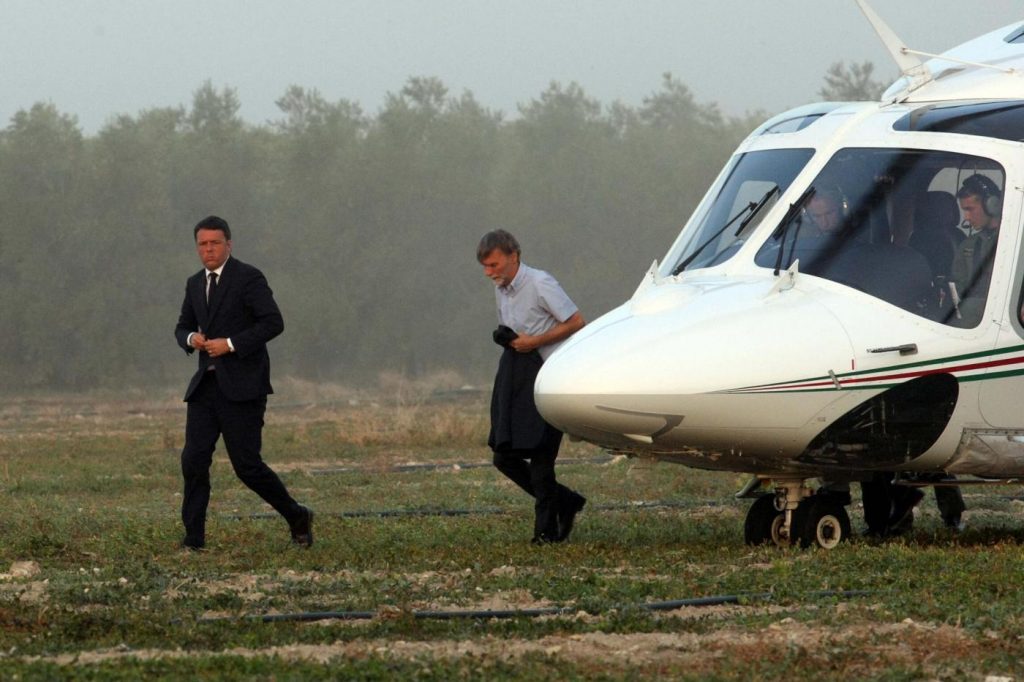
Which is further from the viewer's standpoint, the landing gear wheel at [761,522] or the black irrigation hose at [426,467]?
the black irrigation hose at [426,467]

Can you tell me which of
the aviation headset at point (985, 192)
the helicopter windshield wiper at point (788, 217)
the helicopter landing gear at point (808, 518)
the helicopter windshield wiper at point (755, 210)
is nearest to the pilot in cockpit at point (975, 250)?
the aviation headset at point (985, 192)

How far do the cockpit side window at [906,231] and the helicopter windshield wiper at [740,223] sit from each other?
0.34 metres

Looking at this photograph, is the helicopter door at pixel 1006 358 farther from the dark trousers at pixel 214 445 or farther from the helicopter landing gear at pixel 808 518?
the dark trousers at pixel 214 445

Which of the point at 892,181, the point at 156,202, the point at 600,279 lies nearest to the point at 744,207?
the point at 892,181

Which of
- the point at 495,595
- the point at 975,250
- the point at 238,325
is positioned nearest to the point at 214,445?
the point at 238,325

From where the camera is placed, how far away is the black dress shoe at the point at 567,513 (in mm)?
12234

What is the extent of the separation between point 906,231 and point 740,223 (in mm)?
1102

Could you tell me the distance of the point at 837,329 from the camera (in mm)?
10445

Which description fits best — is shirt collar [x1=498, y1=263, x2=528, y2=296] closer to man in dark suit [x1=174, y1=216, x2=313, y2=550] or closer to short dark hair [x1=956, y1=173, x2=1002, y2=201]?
man in dark suit [x1=174, y1=216, x2=313, y2=550]

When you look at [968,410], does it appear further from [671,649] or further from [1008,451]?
[671,649]

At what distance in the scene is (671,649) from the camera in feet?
25.4

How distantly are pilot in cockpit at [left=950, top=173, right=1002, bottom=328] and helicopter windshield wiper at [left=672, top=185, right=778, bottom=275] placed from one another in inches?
47.3

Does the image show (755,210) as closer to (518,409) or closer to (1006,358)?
(1006,358)

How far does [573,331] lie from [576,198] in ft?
230
